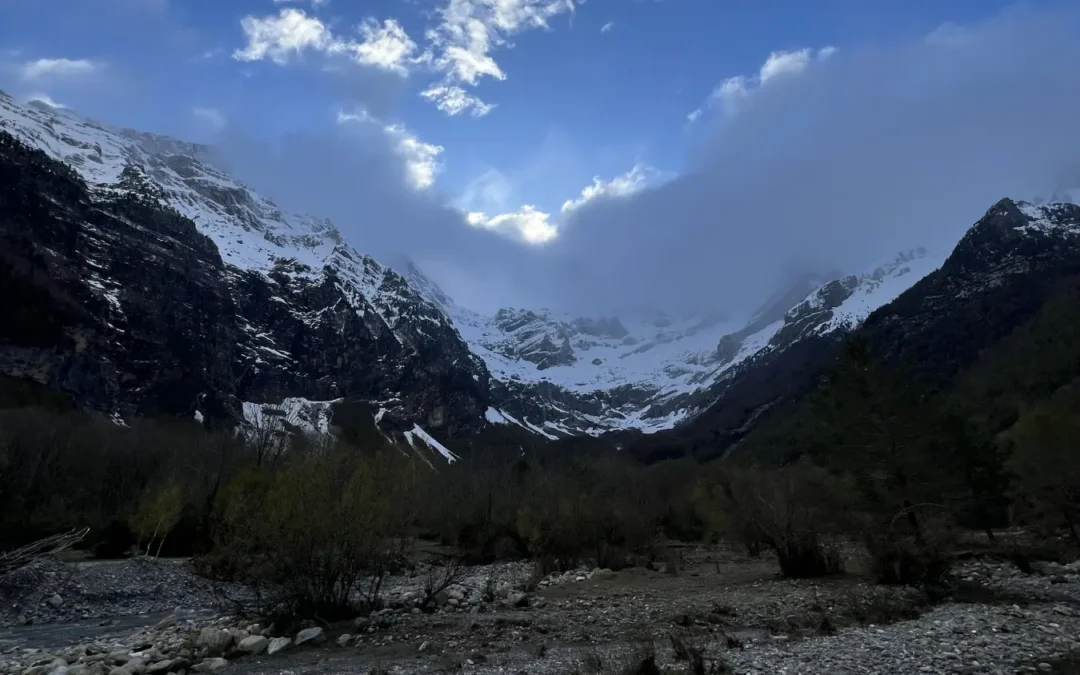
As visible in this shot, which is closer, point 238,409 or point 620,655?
point 620,655

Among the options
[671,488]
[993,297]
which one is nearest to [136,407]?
[671,488]

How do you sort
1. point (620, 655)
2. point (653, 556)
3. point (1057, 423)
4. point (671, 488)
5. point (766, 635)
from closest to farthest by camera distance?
1. point (620, 655)
2. point (766, 635)
3. point (1057, 423)
4. point (653, 556)
5. point (671, 488)

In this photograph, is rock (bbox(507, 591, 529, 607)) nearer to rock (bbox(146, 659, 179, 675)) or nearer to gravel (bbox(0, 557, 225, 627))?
rock (bbox(146, 659, 179, 675))

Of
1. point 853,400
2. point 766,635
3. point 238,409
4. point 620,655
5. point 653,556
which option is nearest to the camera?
point 620,655

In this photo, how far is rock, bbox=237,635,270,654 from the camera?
1954 cm

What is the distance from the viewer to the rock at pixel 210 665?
17406mm

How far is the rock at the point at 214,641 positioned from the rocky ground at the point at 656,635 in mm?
53

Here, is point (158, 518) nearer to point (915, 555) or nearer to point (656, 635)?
point (656, 635)

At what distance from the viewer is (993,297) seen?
562ft

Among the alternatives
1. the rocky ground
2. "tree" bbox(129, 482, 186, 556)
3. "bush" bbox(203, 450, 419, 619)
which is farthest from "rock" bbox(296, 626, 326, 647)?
"tree" bbox(129, 482, 186, 556)

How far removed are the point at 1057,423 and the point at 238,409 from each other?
18856 cm

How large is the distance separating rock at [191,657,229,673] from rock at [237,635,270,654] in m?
1.28

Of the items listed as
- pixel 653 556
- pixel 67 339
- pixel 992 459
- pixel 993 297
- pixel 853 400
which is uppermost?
pixel 993 297

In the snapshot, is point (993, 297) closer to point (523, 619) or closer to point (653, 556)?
point (653, 556)
